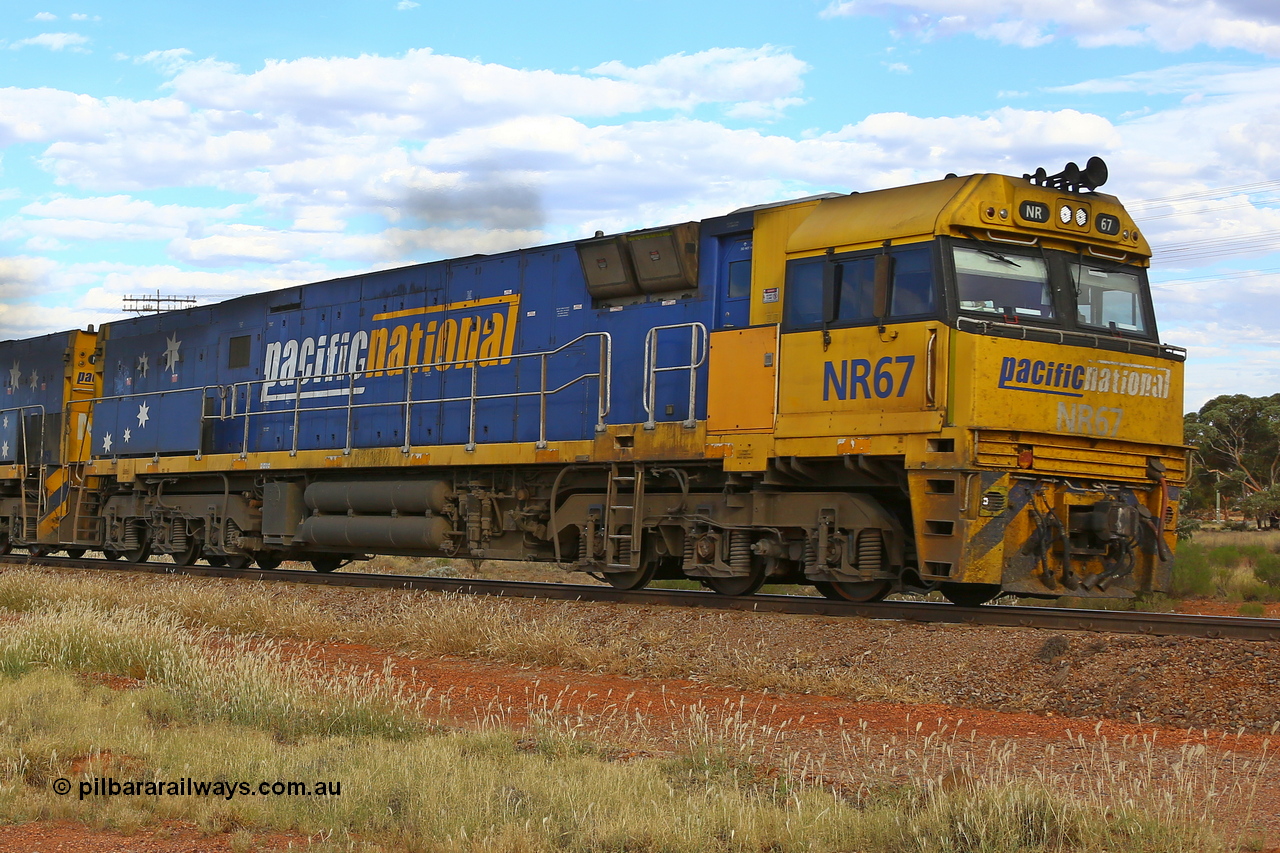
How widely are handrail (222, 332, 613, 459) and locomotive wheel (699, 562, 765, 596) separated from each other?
2122mm

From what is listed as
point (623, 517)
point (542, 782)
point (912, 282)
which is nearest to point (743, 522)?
point (623, 517)

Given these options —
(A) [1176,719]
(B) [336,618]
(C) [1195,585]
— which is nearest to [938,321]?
(A) [1176,719]

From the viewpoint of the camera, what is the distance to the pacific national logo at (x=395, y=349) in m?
15.4

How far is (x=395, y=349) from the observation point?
54.5 ft

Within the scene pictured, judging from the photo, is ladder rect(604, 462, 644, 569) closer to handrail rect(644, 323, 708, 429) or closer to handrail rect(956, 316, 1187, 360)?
handrail rect(644, 323, 708, 429)

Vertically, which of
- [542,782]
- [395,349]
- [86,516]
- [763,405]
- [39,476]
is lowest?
[542,782]

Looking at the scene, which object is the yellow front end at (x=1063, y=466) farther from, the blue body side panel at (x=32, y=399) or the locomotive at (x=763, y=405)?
the blue body side panel at (x=32, y=399)

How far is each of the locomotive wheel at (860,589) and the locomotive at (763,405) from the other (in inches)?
2.6

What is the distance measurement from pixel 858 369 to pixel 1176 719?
14.0 feet

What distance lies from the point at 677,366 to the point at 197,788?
7.52m

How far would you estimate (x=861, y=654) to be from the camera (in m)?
9.76

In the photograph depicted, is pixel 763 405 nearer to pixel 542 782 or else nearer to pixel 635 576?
pixel 635 576

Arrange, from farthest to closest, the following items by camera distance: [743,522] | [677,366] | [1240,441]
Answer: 1. [1240,441]
2. [677,366]
3. [743,522]

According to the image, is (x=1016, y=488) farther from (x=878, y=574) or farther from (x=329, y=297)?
(x=329, y=297)
